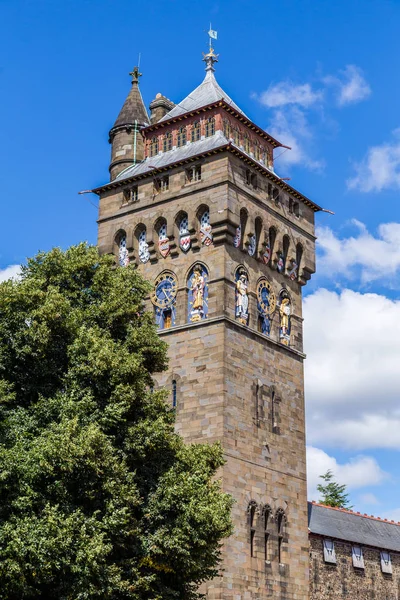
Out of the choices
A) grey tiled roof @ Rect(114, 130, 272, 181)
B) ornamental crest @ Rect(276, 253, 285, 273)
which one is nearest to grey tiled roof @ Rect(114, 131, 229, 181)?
grey tiled roof @ Rect(114, 130, 272, 181)

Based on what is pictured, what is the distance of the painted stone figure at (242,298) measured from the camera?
134ft

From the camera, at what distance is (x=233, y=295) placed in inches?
1592

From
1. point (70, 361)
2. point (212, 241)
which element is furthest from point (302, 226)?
point (70, 361)

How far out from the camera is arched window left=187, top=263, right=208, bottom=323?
1594 inches

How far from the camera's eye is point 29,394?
29.1 meters

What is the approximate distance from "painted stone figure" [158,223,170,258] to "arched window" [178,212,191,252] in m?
0.76

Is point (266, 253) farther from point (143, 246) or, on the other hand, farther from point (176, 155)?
point (176, 155)

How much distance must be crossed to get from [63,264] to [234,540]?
13.5 metres

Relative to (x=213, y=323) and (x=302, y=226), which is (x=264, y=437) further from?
(x=302, y=226)

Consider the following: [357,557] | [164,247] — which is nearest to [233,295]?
[164,247]

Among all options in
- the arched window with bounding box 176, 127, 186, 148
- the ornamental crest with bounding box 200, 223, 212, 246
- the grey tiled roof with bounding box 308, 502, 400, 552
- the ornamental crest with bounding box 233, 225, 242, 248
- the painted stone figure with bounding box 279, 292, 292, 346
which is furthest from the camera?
the arched window with bounding box 176, 127, 186, 148

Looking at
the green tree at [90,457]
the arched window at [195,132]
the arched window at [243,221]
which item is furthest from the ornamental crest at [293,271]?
the green tree at [90,457]

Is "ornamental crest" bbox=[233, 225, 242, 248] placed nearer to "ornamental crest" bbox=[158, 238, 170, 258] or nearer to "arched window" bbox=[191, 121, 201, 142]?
"ornamental crest" bbox=[158, 238, 170, 258]

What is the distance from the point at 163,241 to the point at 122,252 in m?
2.81
